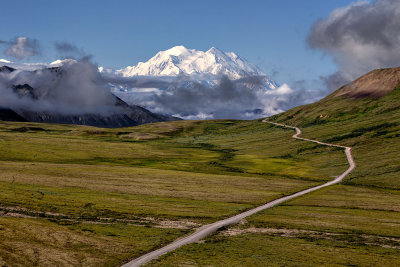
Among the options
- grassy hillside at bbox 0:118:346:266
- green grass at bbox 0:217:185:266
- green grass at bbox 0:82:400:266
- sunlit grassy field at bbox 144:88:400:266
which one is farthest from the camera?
grassy hillside at bbox 0:118:346:266

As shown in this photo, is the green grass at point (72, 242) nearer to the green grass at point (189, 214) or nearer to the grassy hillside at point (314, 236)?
the green grass at point (189, 214)

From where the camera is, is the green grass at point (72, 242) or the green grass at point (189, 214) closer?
the green grass at point (72, 242)

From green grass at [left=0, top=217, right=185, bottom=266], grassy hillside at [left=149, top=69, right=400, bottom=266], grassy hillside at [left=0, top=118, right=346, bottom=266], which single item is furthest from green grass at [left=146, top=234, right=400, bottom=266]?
grassy hillside at [left=0, top=118, right=346, bottom=266]

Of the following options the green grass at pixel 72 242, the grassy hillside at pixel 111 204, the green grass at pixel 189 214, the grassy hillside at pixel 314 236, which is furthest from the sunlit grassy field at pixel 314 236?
the grassy hillside at pixel 111 204

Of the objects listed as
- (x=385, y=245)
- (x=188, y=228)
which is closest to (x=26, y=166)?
(x=188, y=228)

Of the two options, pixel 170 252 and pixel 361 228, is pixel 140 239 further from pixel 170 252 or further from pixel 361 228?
pixel 361 228

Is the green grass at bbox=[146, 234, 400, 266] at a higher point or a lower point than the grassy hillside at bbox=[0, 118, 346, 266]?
lower

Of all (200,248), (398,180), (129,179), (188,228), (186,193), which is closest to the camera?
(200,248)

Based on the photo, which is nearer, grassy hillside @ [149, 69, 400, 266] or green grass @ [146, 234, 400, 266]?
green grass @ [146, 234, 400, 266]

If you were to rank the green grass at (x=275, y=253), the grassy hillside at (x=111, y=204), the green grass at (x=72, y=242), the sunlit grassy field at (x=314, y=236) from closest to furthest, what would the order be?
the green grass at (x=72, y=242), the green grass at (x=275, y=253), the sunlit grassy field at (x=314, y=236), the grassy hillside at (x=111, y=204)

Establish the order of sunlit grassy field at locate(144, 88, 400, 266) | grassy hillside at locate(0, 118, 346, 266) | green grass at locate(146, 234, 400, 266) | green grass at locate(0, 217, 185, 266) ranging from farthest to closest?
grassy hillside at locate(0, 118, 346, 266) → sunlit grassy field at locate(144, 88, 400, 266) → green grass at locate(146, 234, 400, 266) → green grass at locate(0, 217, 185, 266)

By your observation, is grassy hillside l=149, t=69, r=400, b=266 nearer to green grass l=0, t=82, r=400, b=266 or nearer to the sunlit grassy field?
the sunlit grassy field

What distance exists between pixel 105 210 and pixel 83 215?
607cm

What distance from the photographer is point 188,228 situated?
6756cm
